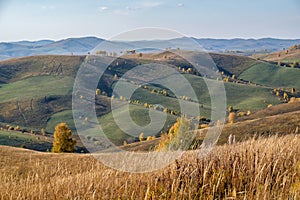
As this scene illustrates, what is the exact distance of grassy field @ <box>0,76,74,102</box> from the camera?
501 feet

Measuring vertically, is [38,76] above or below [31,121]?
above

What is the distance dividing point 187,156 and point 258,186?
1.90 metres

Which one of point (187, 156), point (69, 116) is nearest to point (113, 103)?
point (69, 116)

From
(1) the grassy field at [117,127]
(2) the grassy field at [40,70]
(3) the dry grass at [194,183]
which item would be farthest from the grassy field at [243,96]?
(3) the dry grass at [194,183]

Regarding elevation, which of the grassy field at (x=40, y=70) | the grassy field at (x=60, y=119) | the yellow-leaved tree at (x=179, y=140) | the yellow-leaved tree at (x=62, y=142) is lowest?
the grassy field at (x=60, y=119)

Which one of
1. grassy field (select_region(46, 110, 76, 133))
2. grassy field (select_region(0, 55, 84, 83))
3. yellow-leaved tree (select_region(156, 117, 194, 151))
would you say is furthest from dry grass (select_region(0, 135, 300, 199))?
grassy field (select_region(0, 55, 84, 83))

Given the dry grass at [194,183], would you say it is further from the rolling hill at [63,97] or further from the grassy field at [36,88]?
the grassy field at [36,88]

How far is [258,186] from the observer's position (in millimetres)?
5699

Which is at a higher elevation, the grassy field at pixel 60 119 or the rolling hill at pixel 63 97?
the rolling hill at pixel 63 97

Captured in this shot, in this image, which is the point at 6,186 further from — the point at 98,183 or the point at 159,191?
the point at 159,191

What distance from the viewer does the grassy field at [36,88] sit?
501ft

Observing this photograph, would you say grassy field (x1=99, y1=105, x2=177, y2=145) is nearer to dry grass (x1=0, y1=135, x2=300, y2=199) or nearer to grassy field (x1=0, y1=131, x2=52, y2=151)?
Result: grassy field (x1=0, y1=131, x2=52, y2=151)

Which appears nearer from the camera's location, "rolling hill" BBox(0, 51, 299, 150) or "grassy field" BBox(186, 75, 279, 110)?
"rolling hill" BBox(0, 51, 299, 150)

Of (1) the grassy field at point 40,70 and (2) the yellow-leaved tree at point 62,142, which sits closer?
(2) the yellow-leaved tree at point 62,142
